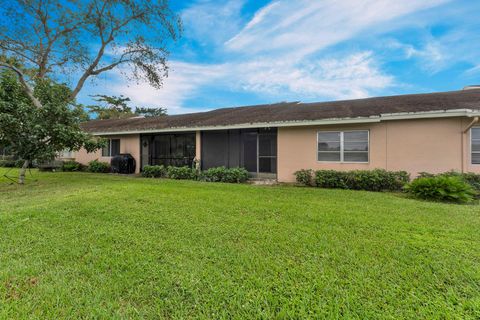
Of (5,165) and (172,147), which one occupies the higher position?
(172,147)

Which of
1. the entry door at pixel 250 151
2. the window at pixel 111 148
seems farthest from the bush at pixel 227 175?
the window at pixel 111 148

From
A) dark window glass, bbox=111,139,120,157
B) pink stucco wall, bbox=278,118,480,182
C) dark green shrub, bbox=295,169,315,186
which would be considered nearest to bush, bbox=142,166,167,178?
dark window glass, bbox=111,139,120,157

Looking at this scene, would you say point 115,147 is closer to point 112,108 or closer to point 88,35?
point 88,35

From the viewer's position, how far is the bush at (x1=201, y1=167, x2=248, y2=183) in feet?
35.5

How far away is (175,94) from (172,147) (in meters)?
9.35

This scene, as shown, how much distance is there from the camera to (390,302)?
231 cm

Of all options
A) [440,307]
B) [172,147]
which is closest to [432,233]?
[440,307]

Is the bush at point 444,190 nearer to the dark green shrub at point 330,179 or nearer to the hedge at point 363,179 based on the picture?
the hedge at point 363,179

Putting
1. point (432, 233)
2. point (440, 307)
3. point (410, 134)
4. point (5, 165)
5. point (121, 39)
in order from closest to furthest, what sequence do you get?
point (440, 307)
point (432, 233)
point (410, 134)
point (121, 39)
point (5, 165)

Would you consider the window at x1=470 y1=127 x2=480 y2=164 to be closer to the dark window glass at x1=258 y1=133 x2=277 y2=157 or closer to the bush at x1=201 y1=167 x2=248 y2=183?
the dark window glass at x1=258 y1=133 x2=277 y2=157

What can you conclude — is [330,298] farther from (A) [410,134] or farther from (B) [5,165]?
(B) [5,165]

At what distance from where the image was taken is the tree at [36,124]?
833cm

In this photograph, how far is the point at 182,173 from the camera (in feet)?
39.3

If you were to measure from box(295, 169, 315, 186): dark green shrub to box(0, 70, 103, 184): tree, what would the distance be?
8881 millimetres
